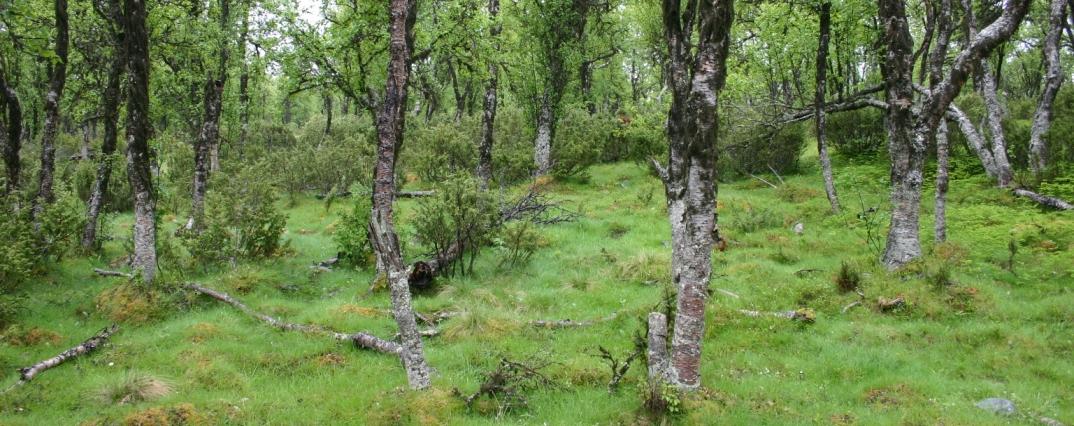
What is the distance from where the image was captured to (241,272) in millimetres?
12414

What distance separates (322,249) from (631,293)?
8.51 meters

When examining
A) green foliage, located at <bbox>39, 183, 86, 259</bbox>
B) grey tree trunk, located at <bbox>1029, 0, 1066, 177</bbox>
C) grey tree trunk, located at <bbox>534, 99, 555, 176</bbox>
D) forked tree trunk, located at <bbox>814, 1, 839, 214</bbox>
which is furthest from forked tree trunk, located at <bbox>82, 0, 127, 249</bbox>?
grey tree trunk, located at <bbox>1029, 0, 1066, 177</bbox>

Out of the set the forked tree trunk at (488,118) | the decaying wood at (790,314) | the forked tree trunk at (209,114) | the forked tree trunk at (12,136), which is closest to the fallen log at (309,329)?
the forked tree trunk at (12,136)

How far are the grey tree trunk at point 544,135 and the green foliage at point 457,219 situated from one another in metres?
10.7

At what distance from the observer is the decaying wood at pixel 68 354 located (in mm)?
7883

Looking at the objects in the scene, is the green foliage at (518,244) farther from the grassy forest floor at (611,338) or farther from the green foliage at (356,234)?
the green foliage at (356,234)

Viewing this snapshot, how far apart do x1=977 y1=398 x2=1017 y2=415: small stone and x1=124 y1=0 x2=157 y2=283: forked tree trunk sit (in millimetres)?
12779

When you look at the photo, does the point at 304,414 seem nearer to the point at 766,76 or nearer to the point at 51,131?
the point at 51,131

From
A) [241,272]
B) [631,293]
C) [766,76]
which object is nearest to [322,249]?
[241,272]

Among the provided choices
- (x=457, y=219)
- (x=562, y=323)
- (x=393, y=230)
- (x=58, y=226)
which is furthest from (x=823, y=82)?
(x=58, y=226)

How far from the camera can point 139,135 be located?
11.2 m

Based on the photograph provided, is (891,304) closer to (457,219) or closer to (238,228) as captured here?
(457,219)

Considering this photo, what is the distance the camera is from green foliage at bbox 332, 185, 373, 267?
44.7 feet

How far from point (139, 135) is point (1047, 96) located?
2081cm
